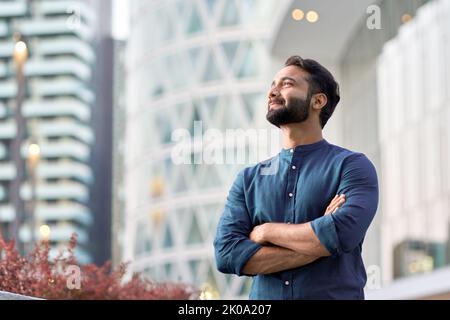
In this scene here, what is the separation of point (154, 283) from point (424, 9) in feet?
81.2

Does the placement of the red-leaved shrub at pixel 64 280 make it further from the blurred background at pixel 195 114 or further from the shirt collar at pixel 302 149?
the shirt collar at pixel 302 149

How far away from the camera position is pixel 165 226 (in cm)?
7500

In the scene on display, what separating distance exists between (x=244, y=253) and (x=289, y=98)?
0.59 metres

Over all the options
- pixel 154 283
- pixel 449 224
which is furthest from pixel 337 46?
pixel 154 283

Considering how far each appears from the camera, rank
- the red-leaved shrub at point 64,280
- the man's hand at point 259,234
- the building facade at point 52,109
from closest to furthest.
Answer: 1. the man's hand at point 259,234
2. the red-leaved shrub at point 64,280
3. the building facade at point 52,109

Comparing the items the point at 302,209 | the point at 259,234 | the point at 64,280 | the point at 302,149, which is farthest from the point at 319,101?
the point at 64,280

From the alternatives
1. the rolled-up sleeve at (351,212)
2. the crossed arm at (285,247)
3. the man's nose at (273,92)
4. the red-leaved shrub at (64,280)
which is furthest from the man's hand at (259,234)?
the red-leaved shrub at (64,280)

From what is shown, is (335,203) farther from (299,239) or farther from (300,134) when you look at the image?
(300,134)

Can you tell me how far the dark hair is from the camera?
14.9 feet

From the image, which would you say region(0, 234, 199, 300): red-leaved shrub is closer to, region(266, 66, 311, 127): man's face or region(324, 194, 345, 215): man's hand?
region(266, 66, 311, 127): man's face

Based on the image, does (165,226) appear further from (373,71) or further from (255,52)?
(373,71)

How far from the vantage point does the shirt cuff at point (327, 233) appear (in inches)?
165
